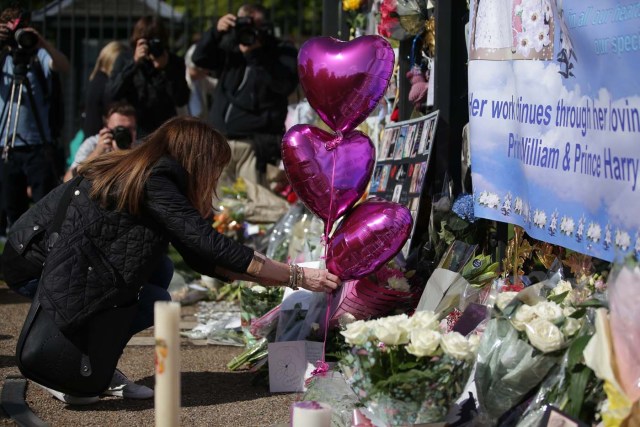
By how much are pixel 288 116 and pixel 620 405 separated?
618cm

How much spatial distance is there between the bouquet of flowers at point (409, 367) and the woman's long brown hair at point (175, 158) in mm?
1268

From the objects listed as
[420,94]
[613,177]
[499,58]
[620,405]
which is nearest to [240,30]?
[420,94]

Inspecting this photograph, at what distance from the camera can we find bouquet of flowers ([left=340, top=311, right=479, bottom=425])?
3.31 metres

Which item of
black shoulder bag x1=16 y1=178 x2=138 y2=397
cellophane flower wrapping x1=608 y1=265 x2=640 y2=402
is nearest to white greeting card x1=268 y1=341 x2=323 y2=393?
black shoulder bag x1=16 y1=178 x2=138 y2=397

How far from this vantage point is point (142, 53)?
8281mm

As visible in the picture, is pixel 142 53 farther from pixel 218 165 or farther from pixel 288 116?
pixel 218 165

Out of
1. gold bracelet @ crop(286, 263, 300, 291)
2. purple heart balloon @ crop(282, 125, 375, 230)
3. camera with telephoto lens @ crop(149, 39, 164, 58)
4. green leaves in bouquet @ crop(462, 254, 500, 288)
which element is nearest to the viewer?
gold bracelet @ crop(286, 263, 300, 291)

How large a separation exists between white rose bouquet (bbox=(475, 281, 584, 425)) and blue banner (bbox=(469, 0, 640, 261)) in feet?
1.29

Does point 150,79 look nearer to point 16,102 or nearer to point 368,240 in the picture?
point 16,102

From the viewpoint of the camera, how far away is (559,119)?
414 centimetres

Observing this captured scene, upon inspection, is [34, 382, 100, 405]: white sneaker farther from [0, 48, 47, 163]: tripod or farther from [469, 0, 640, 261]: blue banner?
[0, 48, 47, 163]: tripod

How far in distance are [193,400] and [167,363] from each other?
2.16m

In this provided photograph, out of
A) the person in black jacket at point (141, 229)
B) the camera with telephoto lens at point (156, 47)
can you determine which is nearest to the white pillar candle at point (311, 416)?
the person in black jacket at point (141, 229)

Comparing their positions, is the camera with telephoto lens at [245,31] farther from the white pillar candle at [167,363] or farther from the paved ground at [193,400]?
the white pillar candle at [167,363]
